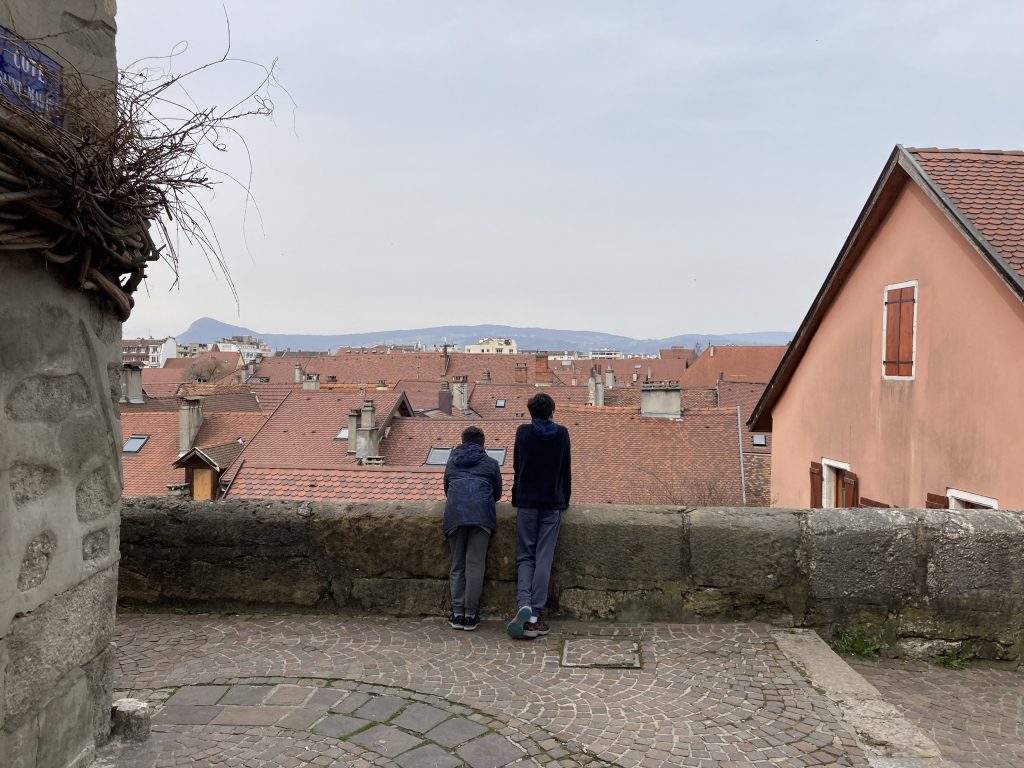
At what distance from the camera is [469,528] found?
4.43 m

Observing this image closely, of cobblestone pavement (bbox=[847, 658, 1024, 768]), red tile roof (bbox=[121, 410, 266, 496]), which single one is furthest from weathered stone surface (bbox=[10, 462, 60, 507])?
red tile roof (bbox=[121, 410, 266, 496])

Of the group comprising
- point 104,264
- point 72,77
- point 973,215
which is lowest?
point 104,264

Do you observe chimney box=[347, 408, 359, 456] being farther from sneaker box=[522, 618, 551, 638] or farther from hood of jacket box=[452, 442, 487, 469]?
sneaker box=[522, 618, 551, 638]

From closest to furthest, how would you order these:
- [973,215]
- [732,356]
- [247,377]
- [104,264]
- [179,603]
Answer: [104,264]
[179,603]
[973,215]
[732,356]
[247,377]

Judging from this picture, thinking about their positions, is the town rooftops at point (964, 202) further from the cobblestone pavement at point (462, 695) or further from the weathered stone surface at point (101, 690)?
the weathered stone surface at point (101, 690)

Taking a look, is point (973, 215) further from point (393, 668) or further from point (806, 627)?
point (393, 668)

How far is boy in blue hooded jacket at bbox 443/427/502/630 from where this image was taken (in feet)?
→ 14.3

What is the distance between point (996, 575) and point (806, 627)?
1.04 meters

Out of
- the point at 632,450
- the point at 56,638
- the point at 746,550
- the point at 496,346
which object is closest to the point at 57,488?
the point at 56,638

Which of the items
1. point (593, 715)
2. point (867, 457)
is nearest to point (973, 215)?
point (867, 457)

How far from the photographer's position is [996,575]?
162 inches

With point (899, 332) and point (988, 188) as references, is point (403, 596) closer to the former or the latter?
point (899, 332)

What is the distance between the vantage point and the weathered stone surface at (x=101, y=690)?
2.59 m

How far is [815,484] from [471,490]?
932cm
